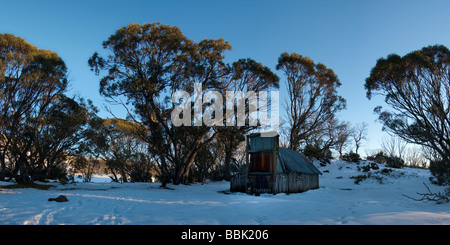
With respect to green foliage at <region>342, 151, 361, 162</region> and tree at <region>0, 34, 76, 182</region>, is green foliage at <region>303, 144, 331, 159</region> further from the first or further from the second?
tree at <region>0, 34, 76, 182</region>

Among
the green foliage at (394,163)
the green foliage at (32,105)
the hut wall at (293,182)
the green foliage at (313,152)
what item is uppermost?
the green foliage at (32,105)

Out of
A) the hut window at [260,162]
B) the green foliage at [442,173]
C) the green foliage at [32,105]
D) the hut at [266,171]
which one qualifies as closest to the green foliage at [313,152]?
the green foliage at [442,173]

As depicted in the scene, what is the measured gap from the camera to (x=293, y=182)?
20.7 metres

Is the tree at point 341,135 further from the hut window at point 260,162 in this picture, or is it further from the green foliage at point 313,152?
the hut window at point 260,162

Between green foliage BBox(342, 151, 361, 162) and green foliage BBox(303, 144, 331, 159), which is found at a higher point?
green foliage BBox(303, 144, 331, 159)

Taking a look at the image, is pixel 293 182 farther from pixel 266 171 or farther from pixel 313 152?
pixel 313 152

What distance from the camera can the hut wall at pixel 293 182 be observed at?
63.0 feet

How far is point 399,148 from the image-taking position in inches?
1811

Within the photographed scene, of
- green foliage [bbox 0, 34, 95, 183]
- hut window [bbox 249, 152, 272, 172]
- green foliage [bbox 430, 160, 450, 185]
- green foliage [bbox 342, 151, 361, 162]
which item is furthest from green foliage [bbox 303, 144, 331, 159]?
green foliage [bbox 0, 34, 95, 183]

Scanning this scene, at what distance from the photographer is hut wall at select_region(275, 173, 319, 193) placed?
19203 mm

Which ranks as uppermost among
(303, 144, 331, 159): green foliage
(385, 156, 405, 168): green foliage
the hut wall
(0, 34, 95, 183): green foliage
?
(0, 34, 95, 183): green foliage
